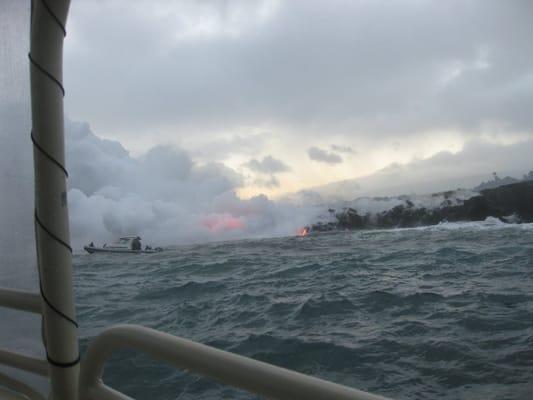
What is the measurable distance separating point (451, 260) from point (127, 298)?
521 inches

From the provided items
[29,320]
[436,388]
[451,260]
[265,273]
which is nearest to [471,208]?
[451,260]

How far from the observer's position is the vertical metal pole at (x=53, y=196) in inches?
58.9

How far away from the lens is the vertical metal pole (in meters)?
1.50

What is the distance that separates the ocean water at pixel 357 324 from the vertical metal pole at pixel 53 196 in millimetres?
3852

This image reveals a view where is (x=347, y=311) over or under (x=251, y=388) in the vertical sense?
under

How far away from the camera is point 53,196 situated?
1593 mm

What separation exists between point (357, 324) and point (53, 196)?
754 centimetres

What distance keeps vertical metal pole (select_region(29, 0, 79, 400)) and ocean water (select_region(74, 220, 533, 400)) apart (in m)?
3.85

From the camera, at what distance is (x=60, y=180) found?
1612 mm

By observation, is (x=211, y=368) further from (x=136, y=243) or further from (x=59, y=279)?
(x=136, y=243)

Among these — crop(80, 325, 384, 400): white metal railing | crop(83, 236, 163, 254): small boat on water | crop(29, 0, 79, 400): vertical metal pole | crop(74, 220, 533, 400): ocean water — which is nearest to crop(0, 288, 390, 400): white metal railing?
crop(80, 325, 384, 400): white metal railing

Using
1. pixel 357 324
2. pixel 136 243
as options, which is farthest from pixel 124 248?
pixel 357 324

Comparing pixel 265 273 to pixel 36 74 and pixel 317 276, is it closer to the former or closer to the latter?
pixel 317 276

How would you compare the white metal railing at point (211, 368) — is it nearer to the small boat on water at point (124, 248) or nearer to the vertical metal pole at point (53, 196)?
the vertical metal pole at point (53, 196)
